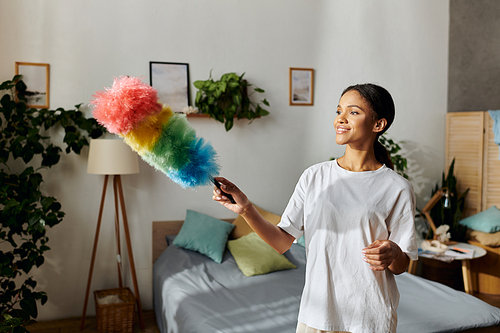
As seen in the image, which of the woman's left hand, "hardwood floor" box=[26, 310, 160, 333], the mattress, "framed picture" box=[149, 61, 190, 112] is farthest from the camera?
"framed picture" box=[149, 61, 190, 112]

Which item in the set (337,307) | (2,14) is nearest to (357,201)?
(337,307)

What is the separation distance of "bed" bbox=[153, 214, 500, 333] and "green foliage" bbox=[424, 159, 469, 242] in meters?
1.39

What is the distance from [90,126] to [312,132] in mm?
2006

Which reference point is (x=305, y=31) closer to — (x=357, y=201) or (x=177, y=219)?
(x=177, y=219)

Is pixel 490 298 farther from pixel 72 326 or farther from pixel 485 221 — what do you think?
pixel 72 326

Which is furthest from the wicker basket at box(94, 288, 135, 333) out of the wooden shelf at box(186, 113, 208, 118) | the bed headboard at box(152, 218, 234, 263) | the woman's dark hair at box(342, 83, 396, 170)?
the woman's dark hair at box(342, 83, 396, 170)

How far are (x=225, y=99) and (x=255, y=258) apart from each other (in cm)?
139

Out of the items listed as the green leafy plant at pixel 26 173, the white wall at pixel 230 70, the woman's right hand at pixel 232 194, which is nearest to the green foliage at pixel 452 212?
the white wall at pixel 230 70

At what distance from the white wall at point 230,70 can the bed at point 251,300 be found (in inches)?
22.9

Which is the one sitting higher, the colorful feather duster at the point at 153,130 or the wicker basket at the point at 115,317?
the colorful feather duster at the point at 153,130

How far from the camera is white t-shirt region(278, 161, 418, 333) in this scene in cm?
121

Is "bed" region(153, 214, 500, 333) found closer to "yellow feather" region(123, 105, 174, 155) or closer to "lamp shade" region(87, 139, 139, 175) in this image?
"lamp shade" region(87, 139, 139, 175)

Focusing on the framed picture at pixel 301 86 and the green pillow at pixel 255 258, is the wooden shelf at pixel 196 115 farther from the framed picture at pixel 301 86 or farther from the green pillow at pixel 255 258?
the green pillow at pixel 255 258

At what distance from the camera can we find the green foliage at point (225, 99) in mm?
3521
